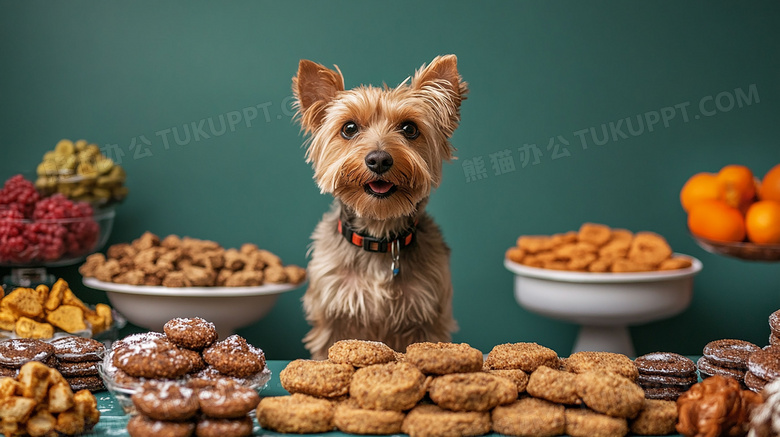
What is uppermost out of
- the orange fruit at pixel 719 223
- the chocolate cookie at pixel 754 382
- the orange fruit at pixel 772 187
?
the orange fruit at pixel 772 187

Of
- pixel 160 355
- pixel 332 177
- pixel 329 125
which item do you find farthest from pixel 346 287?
pixel 160 355

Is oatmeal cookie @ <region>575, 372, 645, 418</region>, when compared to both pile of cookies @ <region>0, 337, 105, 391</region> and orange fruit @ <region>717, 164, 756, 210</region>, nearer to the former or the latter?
orange fruit @ <region>717, 164, 756, 210</region>

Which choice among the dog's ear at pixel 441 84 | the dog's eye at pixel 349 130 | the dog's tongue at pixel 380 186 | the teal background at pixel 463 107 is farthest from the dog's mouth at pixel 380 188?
the teal background at pixel 463 107

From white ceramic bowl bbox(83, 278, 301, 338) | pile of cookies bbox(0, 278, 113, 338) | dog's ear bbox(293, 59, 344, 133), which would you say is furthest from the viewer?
white ceramic bowl bbox(83, 278, 301, 338)

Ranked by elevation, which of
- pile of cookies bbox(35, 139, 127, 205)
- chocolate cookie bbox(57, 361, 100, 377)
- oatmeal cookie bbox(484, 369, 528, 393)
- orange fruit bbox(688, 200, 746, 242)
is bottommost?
chocolate cookie bbox(57, 361, 100, 377)

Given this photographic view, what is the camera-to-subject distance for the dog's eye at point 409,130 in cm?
232

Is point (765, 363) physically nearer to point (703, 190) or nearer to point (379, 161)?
point (703, 190)

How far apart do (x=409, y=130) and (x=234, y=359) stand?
1137 mm

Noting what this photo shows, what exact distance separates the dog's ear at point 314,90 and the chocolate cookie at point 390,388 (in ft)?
4.00

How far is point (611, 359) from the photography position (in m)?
1.51

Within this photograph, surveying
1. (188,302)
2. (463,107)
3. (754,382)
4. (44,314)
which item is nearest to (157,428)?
(754,382)

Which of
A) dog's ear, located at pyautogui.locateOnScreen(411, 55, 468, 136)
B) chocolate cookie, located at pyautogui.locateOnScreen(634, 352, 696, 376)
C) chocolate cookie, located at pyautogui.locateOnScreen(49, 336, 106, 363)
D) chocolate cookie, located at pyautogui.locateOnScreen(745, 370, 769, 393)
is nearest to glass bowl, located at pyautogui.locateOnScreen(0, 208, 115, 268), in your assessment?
chocolate cookie, located at pyautogui.locateOnScreen(49, 336, 106, 363)

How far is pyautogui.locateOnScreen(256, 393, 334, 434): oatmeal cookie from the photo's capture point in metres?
1.32

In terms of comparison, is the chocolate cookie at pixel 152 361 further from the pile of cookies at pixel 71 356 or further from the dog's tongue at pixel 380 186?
the dog's tongue at pixel 380 186
